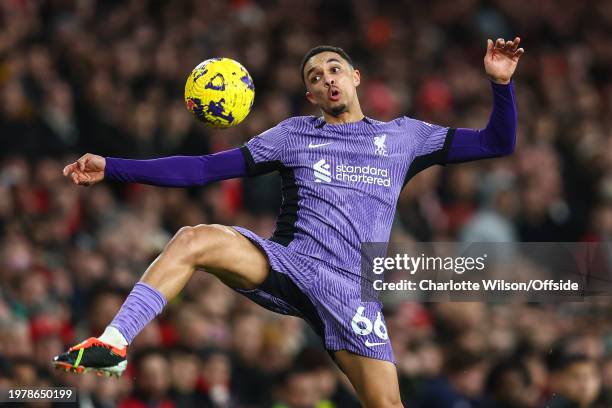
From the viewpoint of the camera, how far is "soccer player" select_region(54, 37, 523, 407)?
700 centimetres

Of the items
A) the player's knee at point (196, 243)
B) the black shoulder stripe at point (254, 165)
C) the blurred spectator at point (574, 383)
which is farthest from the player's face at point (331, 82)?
the blurred spectator at point (574, 383)

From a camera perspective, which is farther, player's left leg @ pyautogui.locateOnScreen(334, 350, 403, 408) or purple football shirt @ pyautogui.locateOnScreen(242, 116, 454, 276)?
purple football shirt @ pyautogui.locateOnScreen(242, 116, 454, 276)

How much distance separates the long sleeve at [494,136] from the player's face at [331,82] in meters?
0.70

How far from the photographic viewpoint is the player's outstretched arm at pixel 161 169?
22.7ft

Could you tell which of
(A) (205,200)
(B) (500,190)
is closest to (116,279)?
(A) (205,200)

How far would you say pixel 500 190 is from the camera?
13.2 m

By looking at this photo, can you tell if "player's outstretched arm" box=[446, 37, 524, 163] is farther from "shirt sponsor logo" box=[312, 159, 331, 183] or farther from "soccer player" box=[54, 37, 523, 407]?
"shirt sponsor logo" box=[312, 159, 331, 183]

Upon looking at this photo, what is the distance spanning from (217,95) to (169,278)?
127 centimetres

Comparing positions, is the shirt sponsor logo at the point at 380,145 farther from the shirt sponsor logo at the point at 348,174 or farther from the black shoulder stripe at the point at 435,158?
the black shoulder stripe at the point at 435,158

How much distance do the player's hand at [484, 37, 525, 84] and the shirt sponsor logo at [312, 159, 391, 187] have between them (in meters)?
0.89

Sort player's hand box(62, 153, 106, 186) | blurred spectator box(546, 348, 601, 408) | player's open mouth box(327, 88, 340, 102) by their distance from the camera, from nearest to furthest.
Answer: player's hand box(62, 153, 106, 186)
player's open mouth box(327, 88, 340, 102)
blurred spectator box(546, 348, 601, 408)

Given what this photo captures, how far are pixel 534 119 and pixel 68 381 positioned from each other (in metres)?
7.51

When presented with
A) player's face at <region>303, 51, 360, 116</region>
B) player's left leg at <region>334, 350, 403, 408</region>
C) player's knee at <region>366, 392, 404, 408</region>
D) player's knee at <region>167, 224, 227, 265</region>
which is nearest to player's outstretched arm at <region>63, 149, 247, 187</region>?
player's knee at <region>167, 224, 227, 265</region>

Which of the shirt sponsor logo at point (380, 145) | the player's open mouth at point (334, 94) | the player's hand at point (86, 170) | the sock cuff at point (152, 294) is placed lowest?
the sock cuff at point (152, 294)
